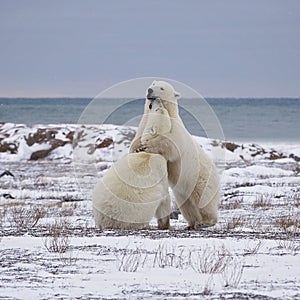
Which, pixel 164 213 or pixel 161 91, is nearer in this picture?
pixel 164 213

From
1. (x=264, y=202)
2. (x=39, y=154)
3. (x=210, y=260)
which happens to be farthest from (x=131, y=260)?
(x=39, y=154)

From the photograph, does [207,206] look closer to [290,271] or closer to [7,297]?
[290,271]

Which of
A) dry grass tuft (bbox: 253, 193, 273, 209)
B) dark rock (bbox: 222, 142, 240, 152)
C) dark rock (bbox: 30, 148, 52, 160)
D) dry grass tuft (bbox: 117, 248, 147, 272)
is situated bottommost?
dark rock (bbox: 30, 148, 52, 160)

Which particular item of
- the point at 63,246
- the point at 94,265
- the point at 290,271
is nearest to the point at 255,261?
the point at 290,271

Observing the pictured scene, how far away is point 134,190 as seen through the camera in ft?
26.3

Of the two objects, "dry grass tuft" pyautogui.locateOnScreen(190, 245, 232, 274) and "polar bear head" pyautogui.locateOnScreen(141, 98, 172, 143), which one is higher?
"polar bear head" pyautogui.locateOnScreen(141, 98, 172, 143)

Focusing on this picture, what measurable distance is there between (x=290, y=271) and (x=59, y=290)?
1.89 metres

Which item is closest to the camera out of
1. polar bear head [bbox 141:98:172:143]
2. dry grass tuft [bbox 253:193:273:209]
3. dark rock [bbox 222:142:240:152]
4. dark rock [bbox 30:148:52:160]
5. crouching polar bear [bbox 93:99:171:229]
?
crouching polar bear [bbox 93:99:171:229]

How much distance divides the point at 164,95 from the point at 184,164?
3.07 ft

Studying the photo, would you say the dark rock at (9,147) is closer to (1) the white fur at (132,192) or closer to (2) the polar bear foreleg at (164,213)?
(2) the polar bear foreleg at (164,213)

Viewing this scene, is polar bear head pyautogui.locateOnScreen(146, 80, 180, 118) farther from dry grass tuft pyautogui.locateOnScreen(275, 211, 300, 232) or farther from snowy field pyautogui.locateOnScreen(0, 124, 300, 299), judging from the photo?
dry grass tuft pyautogui.locateOnScreen(275, 211, 300, 232)

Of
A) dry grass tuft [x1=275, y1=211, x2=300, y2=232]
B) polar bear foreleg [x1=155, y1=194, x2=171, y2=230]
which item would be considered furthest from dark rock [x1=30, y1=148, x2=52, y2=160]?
polar bear foreleg [x1=155, y1=194, x2=171, y2=230]

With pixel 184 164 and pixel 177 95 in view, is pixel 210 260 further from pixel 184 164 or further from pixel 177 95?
pixel 177 95

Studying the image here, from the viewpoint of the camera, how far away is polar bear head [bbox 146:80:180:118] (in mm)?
8773
